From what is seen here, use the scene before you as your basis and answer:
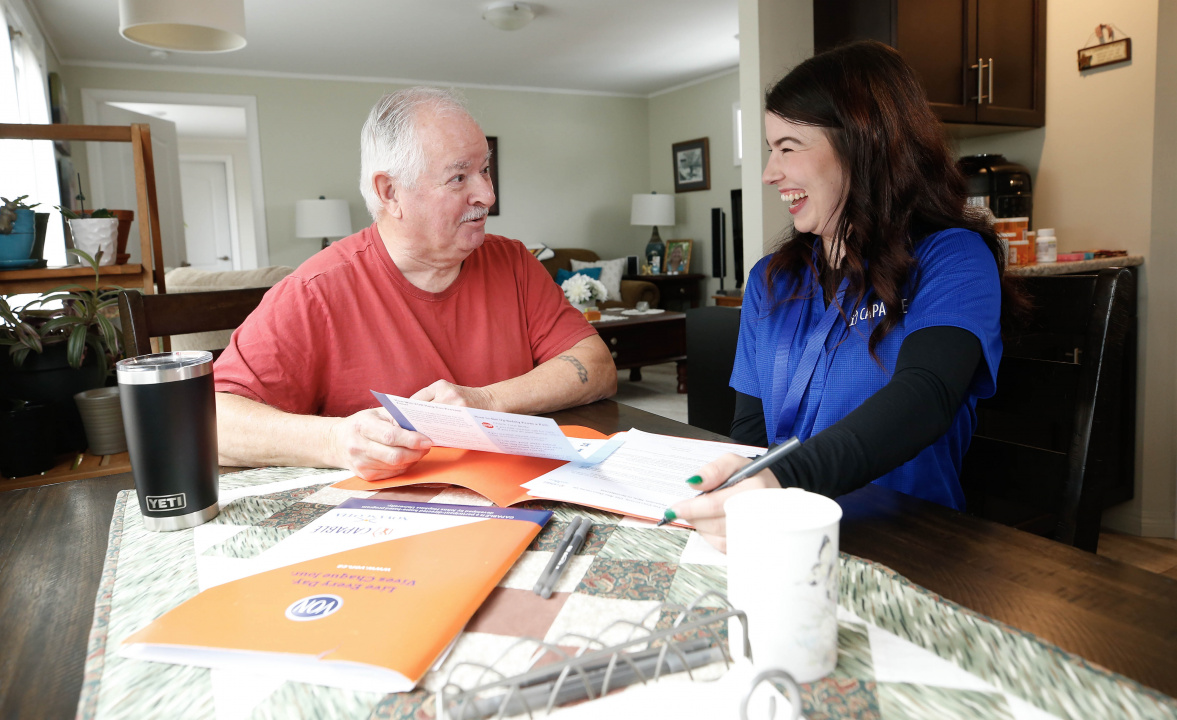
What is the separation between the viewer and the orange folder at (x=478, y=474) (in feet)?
2.68

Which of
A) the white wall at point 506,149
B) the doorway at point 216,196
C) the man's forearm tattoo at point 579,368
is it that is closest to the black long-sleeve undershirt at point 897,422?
the man's forearm tattoo at point 579,368

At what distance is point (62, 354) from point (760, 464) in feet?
6.49

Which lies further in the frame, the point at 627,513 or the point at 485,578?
the point at 627,513

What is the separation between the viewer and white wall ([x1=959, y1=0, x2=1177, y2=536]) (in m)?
2.48

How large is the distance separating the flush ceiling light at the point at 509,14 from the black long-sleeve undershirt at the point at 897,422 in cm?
428

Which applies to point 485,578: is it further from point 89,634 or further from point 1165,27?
point 1165,27

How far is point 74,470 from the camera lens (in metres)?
1.76

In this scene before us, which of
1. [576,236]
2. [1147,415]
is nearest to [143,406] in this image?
[1147,415]

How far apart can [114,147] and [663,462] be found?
6.16 m

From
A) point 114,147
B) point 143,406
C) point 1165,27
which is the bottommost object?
point 143,406

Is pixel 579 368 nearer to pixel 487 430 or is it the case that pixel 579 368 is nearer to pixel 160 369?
pixel 487 430

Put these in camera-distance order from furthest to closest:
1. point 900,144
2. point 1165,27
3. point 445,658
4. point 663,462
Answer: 1. point 1165,27
2. point 900,144
3. point 663,462
4. point 445,658

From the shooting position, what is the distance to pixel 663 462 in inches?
35.3

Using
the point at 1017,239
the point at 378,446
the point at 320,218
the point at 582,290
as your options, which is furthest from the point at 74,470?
the point at 320,218
